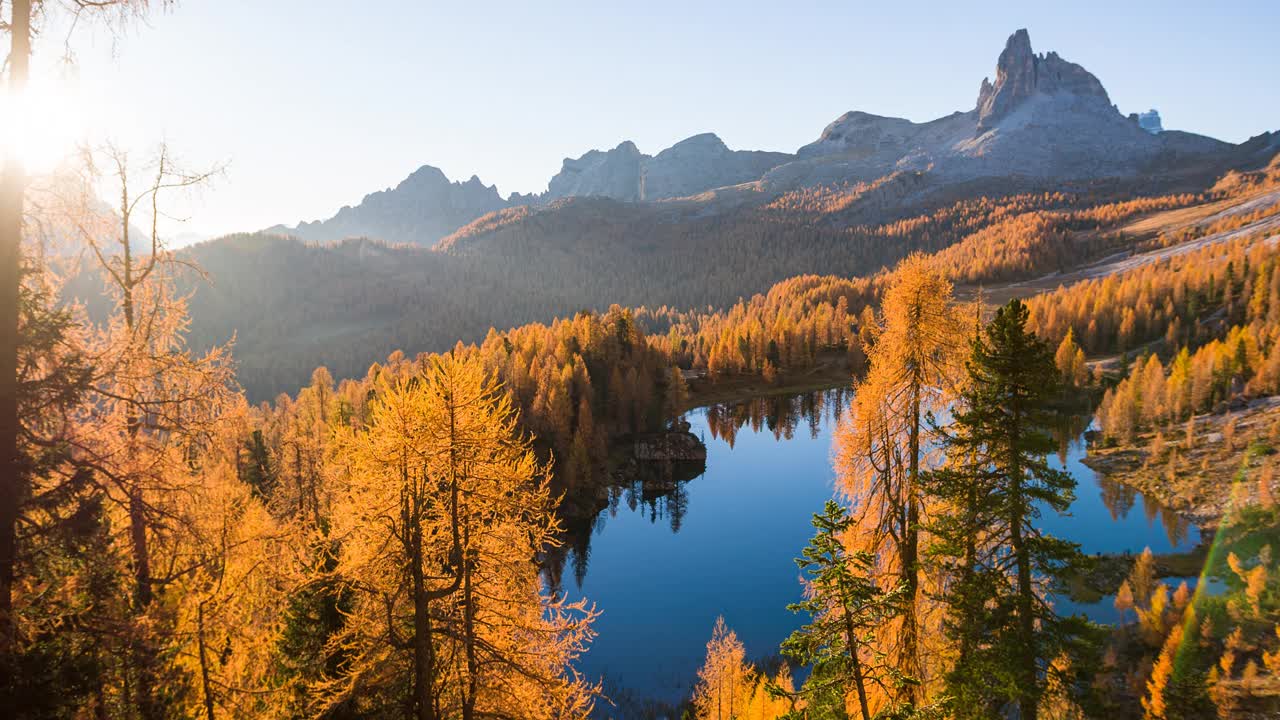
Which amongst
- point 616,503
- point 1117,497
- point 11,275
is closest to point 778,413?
point 616,503

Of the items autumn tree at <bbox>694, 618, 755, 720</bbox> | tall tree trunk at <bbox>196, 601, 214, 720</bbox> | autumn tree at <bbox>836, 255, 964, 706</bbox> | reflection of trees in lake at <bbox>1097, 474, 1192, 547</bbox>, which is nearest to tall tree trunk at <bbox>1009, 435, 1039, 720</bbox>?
autumn tree at <bbox>836, 255, 964, 706</bbox>

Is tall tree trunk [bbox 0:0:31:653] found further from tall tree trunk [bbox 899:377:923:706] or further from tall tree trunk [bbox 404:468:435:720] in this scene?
tall tree trunk [bbox 899:377:923:706]

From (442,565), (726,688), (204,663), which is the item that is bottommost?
(726,688)

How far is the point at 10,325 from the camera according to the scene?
636 centimetres

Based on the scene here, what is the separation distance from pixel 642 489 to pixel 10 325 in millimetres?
66685

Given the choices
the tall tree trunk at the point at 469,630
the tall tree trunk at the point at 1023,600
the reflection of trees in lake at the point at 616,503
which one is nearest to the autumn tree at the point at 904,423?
the tall tree trunk at the point at 1023,600

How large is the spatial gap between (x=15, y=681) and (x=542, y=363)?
7101 cm

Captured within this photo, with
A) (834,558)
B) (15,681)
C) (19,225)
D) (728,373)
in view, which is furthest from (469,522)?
(728,373)

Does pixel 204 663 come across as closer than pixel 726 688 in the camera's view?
Yes

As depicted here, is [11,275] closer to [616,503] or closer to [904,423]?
[904,423]

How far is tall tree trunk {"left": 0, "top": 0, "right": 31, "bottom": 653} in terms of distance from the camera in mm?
5992

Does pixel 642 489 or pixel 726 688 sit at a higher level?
pixel 726 688

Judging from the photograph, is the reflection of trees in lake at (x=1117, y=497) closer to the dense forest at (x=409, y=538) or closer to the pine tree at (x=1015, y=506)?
the dense forest at (x=409, y=538)

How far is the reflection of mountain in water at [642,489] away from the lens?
54.5 m
